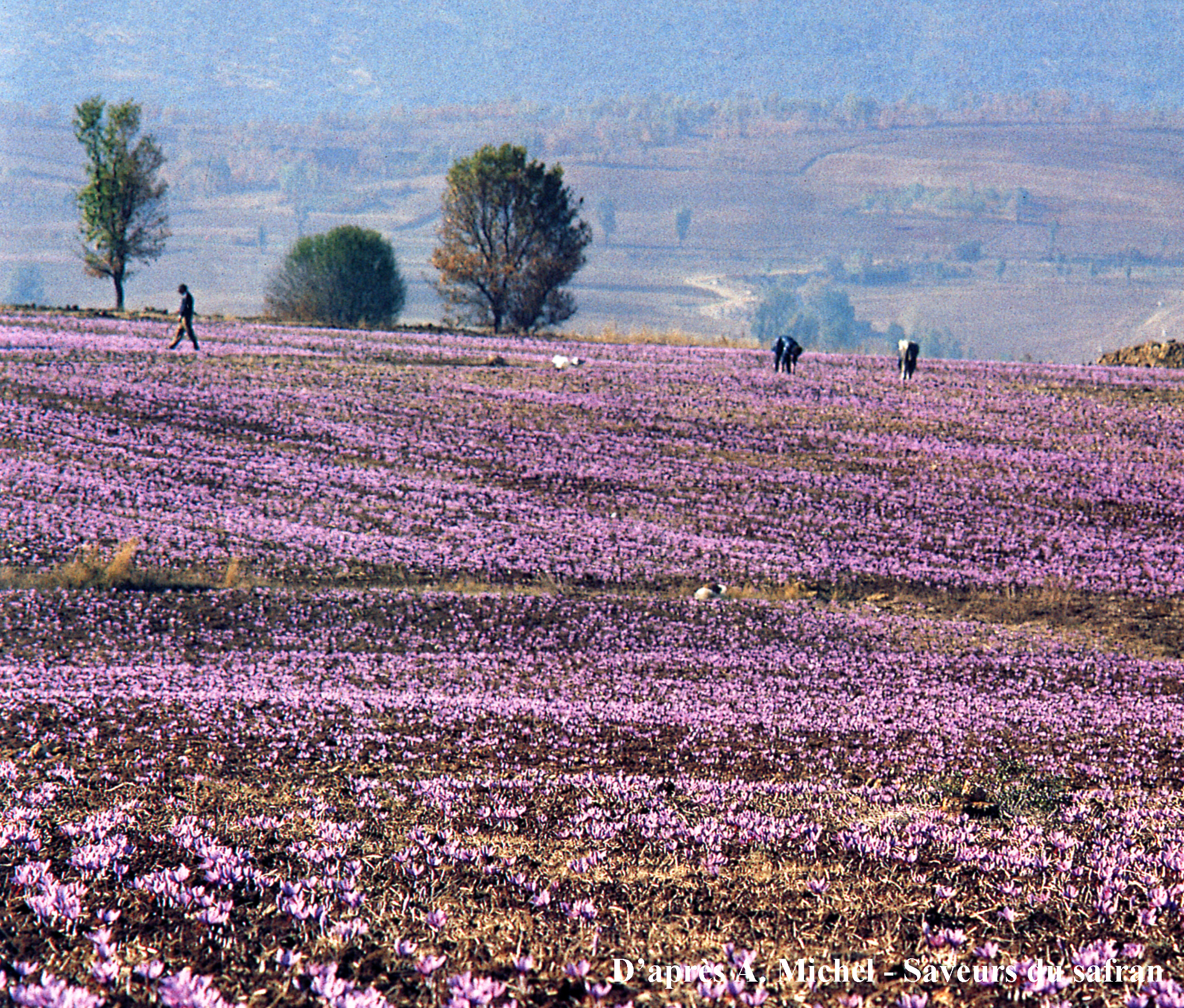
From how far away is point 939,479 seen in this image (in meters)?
27.5

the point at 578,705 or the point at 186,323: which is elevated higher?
the point at 186,323

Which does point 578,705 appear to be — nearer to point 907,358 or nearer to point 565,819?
point 565,819

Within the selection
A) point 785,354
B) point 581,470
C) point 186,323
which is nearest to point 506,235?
point 186,323

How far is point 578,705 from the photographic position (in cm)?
1113

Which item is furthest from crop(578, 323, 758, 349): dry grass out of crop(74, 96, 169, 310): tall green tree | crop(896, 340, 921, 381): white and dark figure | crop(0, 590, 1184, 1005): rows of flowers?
crop(0, 590, 1184, 1005): rows of flowers

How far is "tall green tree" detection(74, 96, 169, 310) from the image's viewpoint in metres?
70.1

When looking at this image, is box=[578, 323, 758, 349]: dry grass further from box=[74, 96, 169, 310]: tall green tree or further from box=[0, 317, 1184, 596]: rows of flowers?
box=[74, 96, 169, 310]: tall green tree

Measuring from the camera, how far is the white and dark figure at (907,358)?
42.3 metres

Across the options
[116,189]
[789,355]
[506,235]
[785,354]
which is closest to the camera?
[789,355]

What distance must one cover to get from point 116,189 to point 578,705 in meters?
71.2

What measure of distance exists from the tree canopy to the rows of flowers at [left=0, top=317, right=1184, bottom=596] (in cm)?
3608

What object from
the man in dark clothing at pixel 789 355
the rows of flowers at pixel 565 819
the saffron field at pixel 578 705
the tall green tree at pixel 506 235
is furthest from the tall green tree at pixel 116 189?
the rows of flowers at pixel 565 819

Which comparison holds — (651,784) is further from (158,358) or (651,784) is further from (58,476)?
(158,358)

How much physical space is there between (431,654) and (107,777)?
637cm
